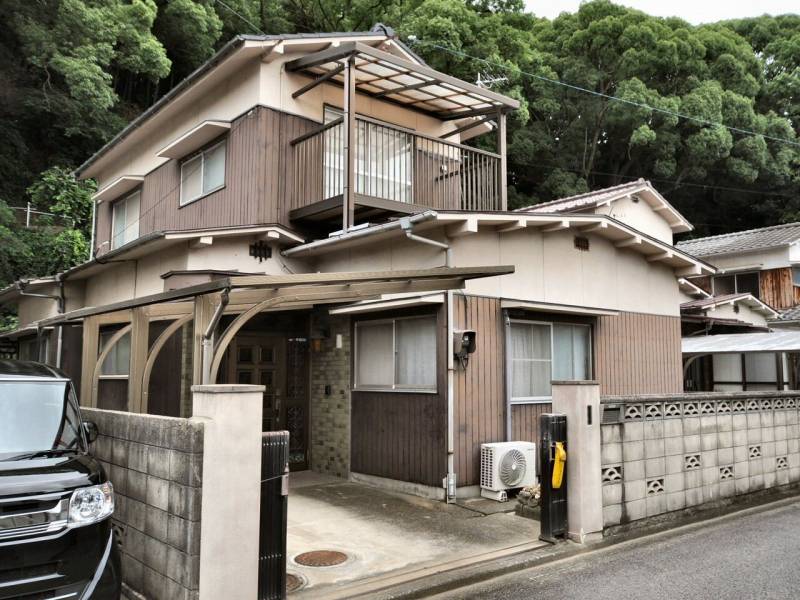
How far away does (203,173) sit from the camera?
12055 mm

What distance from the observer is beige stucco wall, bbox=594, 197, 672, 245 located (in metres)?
13.4

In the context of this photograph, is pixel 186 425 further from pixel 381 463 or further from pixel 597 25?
pixel 597 25

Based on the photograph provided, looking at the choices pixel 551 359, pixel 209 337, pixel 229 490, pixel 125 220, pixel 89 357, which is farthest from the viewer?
pixel 125 220

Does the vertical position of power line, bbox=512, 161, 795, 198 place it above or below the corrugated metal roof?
above

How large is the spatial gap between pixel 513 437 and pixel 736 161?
944 inches

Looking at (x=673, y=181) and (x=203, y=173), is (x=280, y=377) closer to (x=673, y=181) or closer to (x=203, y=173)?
(x=203, y=173)

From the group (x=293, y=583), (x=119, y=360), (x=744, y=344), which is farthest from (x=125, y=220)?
(x=744, y=344)

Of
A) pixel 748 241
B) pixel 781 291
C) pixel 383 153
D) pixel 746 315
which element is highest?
pixel 748 241

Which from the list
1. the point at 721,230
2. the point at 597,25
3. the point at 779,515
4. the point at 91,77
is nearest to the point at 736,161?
the point at 721,230

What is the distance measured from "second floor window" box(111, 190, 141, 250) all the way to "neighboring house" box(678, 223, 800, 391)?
42.4 ft

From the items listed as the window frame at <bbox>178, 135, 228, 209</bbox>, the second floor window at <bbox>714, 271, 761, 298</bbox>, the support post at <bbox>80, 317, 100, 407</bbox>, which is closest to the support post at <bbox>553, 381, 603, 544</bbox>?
the support post at <bbox>80, 317, 100, 407</bbox>

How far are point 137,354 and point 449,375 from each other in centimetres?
372

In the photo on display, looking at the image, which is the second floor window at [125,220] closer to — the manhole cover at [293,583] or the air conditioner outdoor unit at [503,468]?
the air conditioner outdoor unit at [503,468]

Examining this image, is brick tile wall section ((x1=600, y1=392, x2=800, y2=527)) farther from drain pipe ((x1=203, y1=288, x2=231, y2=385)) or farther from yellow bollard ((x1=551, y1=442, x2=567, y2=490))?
drain pipe ((x1=203, y1=288, x2=231, y2=385))
